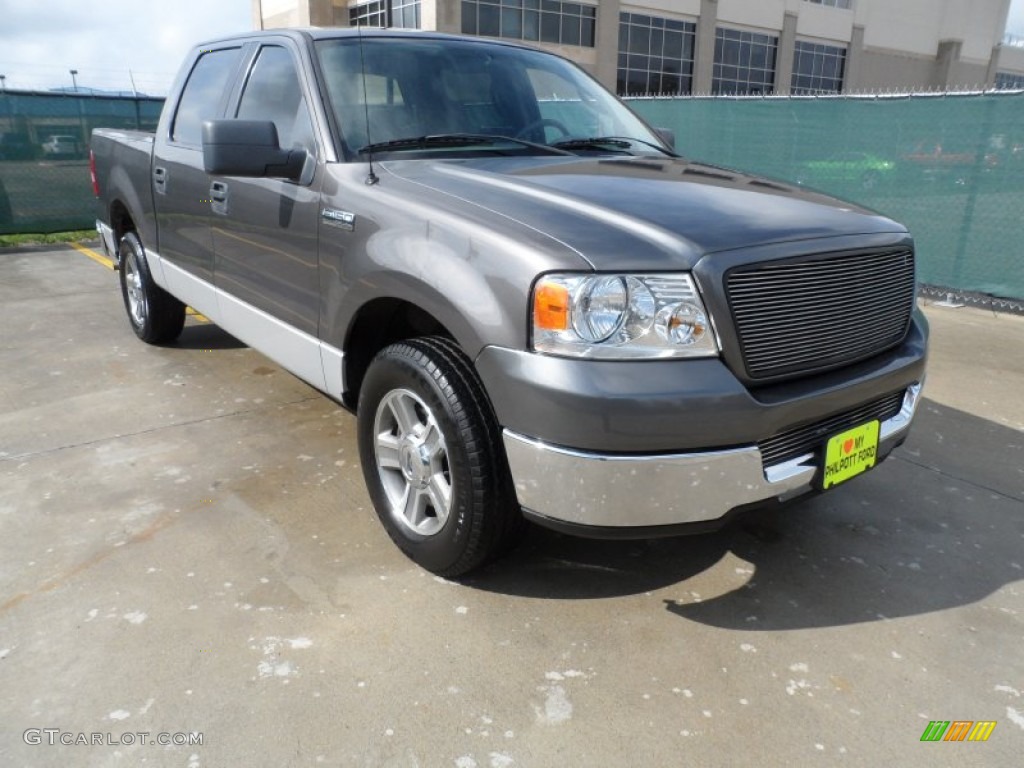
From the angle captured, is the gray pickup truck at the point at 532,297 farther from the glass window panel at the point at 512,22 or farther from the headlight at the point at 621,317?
the glass window panel at the point at 512,22

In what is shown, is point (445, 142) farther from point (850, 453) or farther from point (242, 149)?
point (850, 453)

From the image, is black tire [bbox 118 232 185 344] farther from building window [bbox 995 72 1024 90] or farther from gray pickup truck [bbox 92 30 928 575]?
building window [bbox 995 72 1024 90]

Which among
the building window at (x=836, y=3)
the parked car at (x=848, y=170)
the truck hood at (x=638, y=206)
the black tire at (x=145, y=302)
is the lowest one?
the black tire at (x=145, y=302)

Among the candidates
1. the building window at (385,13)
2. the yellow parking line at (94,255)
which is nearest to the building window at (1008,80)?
the building window at (385,13)

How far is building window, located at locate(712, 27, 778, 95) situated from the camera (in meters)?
40.6

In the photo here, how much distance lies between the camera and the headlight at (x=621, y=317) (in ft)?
7.24

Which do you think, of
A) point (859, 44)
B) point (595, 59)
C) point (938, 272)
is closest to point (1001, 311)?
point (938, 272)

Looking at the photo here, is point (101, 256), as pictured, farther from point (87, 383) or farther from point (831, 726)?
point (831, 726)

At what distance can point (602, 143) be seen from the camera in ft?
11.8

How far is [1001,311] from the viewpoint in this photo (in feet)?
24.2

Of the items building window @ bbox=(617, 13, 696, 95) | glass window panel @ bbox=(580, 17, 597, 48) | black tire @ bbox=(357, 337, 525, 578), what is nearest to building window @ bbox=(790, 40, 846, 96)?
building window @ bbox=(617, 13, 696, 95)

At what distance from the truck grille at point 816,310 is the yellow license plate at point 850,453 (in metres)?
0.23

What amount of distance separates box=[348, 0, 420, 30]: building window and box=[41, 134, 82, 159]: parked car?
1999 cm

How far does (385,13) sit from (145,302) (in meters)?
31.1
